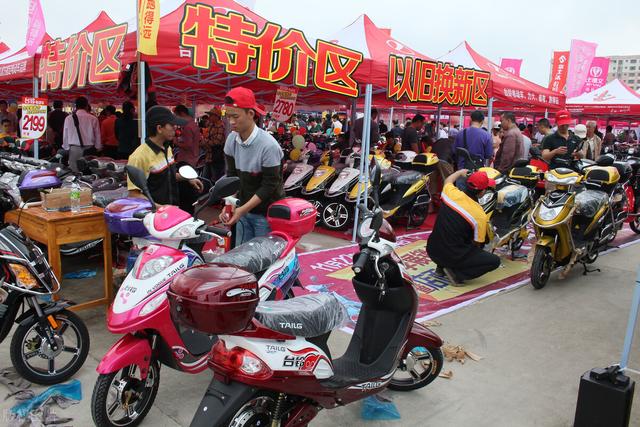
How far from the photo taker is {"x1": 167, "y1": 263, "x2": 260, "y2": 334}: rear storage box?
1.94 m

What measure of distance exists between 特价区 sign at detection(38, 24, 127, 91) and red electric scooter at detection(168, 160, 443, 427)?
4138mm

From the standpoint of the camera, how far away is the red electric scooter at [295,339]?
1998mm

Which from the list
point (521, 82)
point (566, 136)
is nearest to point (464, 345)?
point (566, 136)

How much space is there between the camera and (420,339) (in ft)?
9.95

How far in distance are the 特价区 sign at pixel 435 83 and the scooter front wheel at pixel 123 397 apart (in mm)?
5357

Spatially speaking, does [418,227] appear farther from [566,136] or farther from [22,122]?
[22,122]

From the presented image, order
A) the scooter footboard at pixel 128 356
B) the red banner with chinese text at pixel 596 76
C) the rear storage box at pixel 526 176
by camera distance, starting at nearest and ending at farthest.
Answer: the scooter footboard at pixel 128 356 < the rear storage box at pixel 526 176 < the red banner with chinese text at pixel 596 76

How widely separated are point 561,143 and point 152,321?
21.6 ft

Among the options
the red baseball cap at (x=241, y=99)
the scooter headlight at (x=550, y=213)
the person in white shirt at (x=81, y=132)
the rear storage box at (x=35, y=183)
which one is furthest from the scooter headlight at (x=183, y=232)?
the person in white shirt at (x=81, y=132)

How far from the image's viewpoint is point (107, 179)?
5.35 metres

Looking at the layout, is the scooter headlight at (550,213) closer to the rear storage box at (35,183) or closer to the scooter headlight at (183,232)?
the scooter headlight at (183,232)

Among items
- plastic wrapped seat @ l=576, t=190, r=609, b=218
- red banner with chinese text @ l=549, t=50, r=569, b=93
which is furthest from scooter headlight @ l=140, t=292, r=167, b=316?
red banner with chinese text @ l=549, t=50, r=569, b=93

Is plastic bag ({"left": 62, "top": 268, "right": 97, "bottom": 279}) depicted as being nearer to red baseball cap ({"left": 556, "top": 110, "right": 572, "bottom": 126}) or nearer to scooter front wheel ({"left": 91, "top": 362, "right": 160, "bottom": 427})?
scooter front wheel ({"left": 91, "top": 362, "right": 160, "bottom": 427})

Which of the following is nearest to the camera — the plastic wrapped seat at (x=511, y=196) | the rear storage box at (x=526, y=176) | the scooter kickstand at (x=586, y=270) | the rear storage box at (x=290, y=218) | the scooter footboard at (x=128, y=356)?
the scooter footboard at (x=128, y=356)
